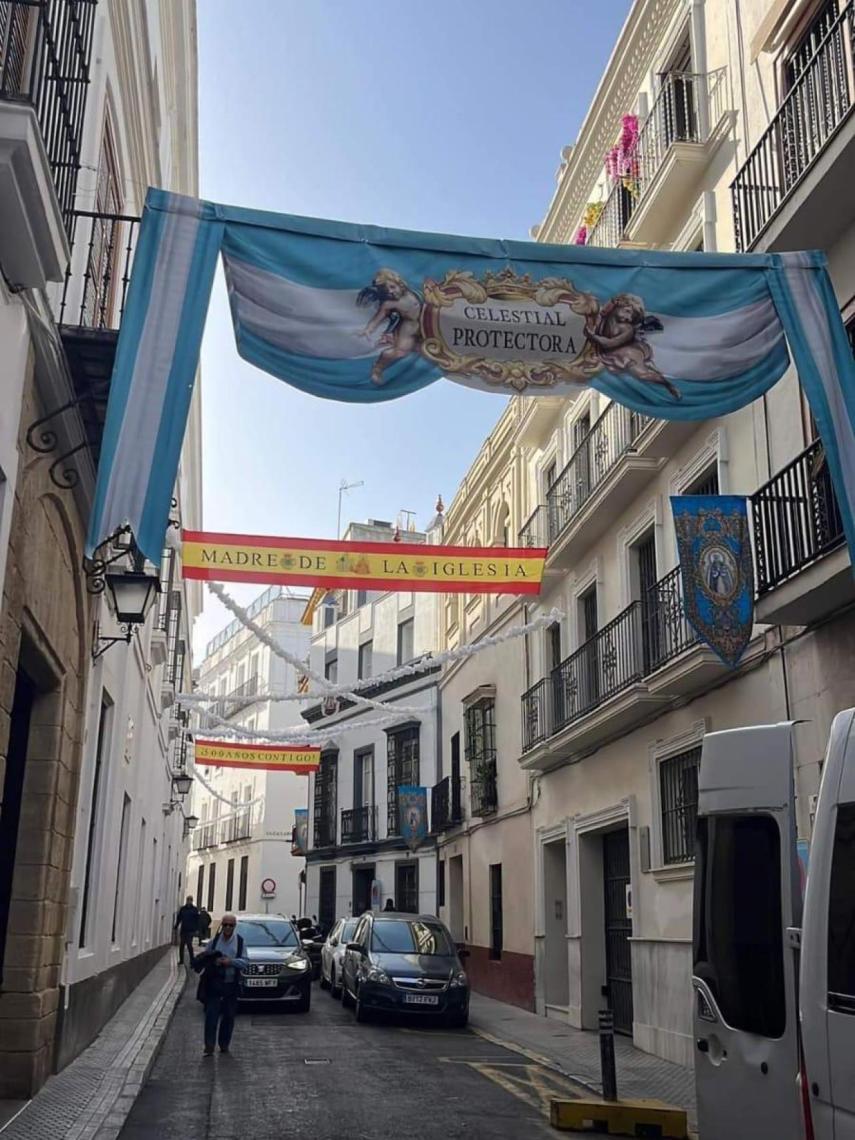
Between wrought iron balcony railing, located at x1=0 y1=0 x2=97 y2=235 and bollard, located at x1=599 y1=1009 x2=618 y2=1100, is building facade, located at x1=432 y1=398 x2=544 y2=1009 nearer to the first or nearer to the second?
bollard, located at x1=599 y1=1009 x2=618 y2=1100

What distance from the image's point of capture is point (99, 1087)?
9508mm

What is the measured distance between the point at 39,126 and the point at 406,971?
538 inches

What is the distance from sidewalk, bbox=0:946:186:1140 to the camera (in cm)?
778

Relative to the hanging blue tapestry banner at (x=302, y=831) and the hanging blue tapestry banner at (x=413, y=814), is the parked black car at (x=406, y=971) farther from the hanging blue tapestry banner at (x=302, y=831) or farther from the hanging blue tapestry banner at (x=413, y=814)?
the hanging blue tapestry banner at (x=302, y=831)

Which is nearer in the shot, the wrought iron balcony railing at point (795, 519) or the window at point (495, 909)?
the wrought iron balcony railing at point (795, 519)

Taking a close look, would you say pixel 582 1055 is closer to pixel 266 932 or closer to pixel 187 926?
pixel 266 932

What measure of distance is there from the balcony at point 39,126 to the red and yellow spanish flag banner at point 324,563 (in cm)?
650

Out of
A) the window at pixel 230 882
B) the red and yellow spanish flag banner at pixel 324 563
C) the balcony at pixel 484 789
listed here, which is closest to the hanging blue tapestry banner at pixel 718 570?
the red and yellow spanish flag banner at pixel 324 563

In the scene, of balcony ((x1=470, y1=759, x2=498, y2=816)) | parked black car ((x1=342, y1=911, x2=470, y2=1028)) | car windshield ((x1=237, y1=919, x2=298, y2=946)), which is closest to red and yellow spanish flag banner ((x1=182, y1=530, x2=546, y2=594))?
parked black car ((x1=342, y1=911, x2=470, y2=1028))

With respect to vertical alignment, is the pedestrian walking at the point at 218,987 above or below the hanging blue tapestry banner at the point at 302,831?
below

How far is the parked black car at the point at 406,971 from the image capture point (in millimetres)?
16359

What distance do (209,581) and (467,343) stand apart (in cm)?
721

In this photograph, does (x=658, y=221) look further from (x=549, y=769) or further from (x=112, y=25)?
(x=549, y=769)

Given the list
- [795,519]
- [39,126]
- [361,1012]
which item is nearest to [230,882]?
[361,1012]
